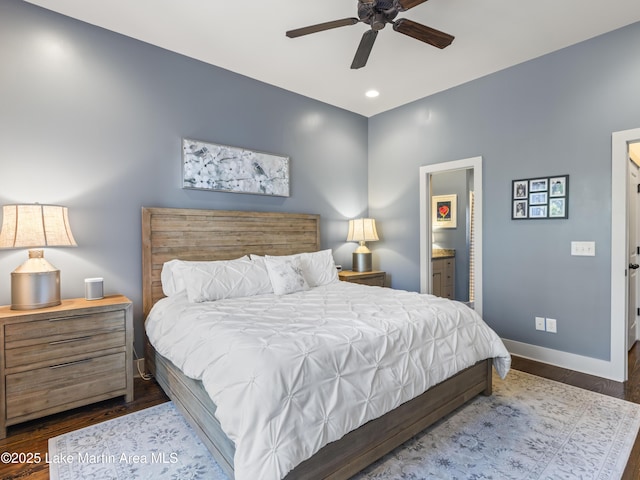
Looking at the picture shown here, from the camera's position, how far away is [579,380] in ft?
9.39

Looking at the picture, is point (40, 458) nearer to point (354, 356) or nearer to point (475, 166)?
point (354, 356)

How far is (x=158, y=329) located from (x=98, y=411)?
682 millimetres

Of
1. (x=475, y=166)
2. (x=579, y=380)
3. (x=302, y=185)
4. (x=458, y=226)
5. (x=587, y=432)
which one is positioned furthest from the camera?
(x=458, y=226)

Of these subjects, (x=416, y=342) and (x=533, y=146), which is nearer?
(x=416, y=342)

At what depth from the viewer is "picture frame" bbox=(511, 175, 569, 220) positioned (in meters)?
3.13

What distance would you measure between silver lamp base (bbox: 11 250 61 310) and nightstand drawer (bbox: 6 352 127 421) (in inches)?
17.5

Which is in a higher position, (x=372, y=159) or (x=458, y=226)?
(x=372, y=159)

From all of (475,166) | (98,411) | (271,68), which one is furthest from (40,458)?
(475,166)

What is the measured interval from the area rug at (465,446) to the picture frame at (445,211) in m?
3.61

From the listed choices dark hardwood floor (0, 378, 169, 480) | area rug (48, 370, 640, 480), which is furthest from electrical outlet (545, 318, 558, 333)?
dark hardwood floor (0, 378, 169, 480)

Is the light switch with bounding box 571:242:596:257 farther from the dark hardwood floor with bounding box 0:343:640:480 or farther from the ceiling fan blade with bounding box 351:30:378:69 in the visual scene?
the ceiling fan blade with bounding box 351:30:378:69

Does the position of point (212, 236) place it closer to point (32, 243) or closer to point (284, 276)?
point (284, 276)

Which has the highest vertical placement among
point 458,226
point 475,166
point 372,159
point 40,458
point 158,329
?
point 372,159

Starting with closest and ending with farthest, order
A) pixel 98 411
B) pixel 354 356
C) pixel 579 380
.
→ pixel 354 356 < pixel 98 411 < pixel 579 380
